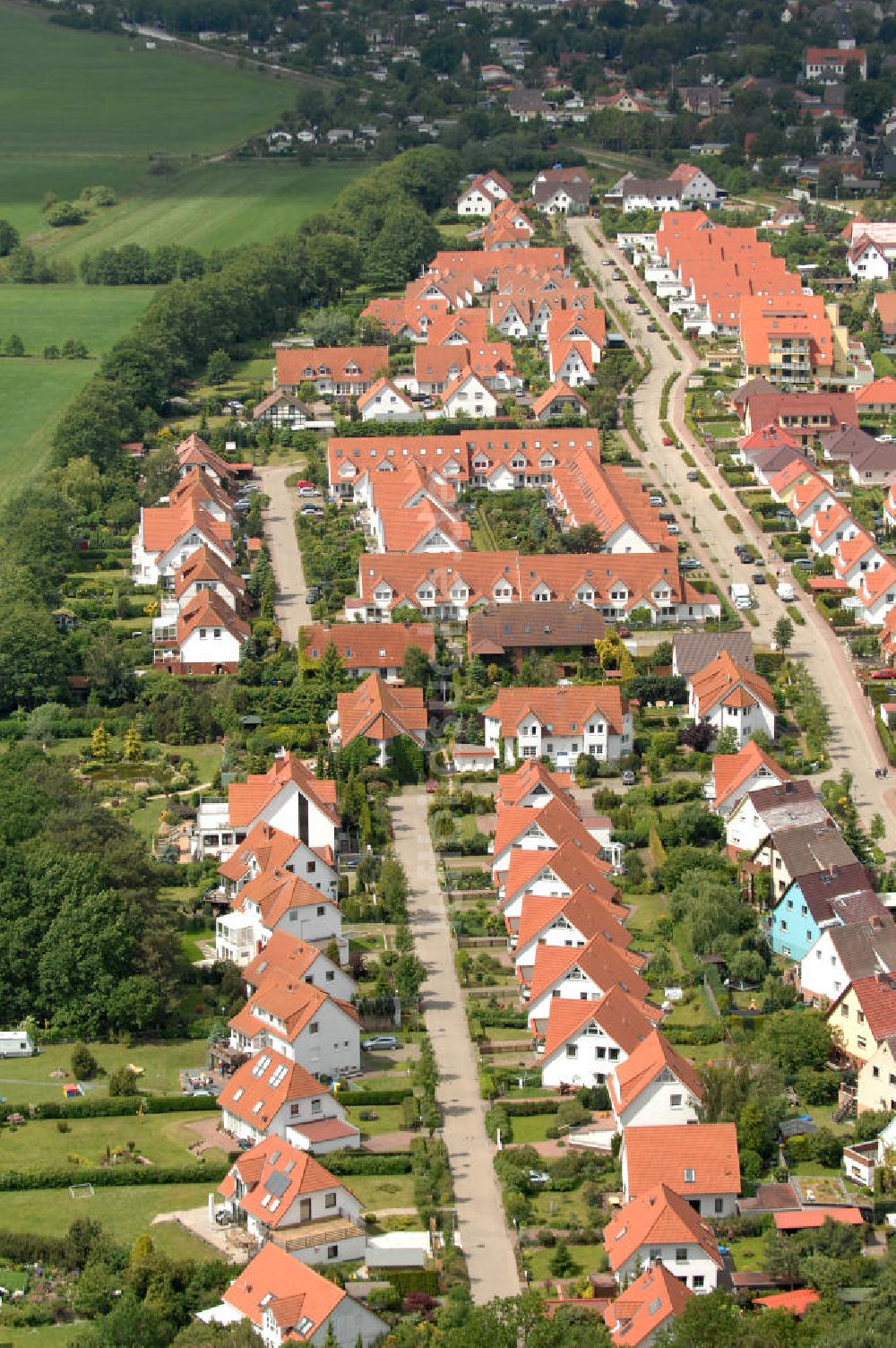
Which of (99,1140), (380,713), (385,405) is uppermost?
(99,1140)

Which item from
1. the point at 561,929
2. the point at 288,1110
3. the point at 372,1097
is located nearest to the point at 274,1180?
the point at 288,1110

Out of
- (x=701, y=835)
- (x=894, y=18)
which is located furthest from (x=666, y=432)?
(x=894, y=18)

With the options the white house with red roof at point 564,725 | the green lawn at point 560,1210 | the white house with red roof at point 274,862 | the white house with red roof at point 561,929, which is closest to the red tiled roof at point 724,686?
the white house with red roof at point 564,725

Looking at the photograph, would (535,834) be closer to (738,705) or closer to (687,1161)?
(738,705)

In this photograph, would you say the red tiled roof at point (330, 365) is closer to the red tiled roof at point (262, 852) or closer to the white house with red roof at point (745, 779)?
the white house with red roof at point (745, 779)

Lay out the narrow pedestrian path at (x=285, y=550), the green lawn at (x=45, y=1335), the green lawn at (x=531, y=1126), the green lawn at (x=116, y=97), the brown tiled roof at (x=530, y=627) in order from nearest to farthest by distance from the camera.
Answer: the green lawn at (x=45, y=1335) → the green lawn at (x=531, y=1126) → the brown tiled roof at (x=530, y=627) → the narrow pedestrian path at (x=285, y=550) → the green lawn at (x=116, y=97)

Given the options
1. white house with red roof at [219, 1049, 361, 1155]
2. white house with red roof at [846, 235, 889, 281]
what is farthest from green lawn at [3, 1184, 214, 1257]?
white house with red roof at [846, 235, 889, 281]
